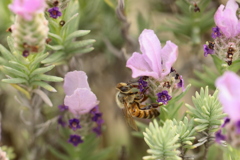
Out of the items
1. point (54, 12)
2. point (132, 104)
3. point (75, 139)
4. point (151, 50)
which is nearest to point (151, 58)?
point (151, 50)

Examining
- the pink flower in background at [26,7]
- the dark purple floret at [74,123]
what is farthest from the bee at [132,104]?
the pink flower in background at [26,7]

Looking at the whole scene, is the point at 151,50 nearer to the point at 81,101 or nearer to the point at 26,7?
the point at 81,101

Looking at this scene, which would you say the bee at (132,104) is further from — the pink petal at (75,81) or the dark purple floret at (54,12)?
the dark purple floret at (54,12)

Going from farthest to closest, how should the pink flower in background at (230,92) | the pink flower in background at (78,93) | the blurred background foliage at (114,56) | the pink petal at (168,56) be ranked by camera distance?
the blurred background foliage at (114,56) → the pink flower in background at (78,93) → the pink petal at (168,56) → the pink flower in background at (230,92)

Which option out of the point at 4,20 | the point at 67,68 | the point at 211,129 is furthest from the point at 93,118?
the point at 4,20

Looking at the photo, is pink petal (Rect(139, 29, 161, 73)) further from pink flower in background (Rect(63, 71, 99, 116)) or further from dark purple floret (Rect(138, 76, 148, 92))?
pink flower in background (Rect(63, 71, 99, 116))

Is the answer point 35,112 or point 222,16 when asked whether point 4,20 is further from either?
point 222,16
